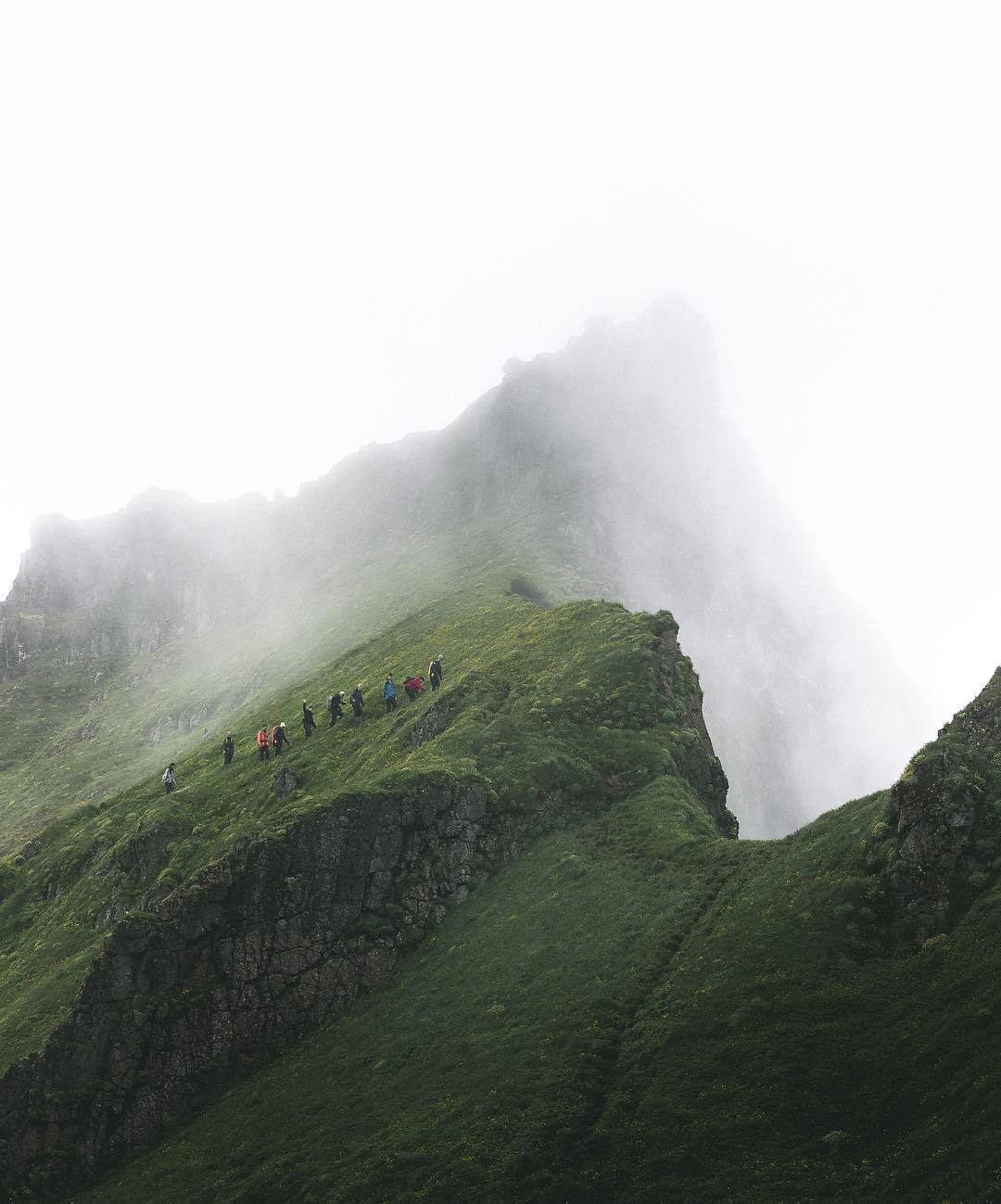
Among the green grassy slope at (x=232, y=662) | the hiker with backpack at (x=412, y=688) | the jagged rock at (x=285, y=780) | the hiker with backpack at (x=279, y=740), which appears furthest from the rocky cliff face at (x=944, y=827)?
the green grassy slope at (x=232, y=662)

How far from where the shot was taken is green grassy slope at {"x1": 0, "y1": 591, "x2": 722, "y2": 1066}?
47750 mm

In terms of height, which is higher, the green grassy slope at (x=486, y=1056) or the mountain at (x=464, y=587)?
the mountain at (x=464, y=587)

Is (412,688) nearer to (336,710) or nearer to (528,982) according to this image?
(336,710)

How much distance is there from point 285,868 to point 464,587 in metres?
62.9

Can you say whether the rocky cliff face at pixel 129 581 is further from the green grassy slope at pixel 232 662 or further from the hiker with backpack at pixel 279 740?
the hiker with backpack at pixel 279 740

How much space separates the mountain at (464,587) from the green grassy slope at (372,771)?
3024 cm

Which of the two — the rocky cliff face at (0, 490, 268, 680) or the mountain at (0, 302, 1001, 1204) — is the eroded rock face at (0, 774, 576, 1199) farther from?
the rocky cliff face at (0, 490, 268, 680)

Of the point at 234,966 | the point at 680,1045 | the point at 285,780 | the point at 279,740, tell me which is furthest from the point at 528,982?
the point at 279,740

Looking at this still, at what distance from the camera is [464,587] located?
4008 inches

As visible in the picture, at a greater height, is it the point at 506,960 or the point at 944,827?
the point at 506,960

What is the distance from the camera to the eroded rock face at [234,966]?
3569 cm

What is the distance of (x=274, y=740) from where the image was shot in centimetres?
6397

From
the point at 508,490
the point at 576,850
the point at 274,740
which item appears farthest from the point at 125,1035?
the point at 508,490

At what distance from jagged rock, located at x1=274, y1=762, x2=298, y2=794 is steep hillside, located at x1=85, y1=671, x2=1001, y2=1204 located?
58.9ft
